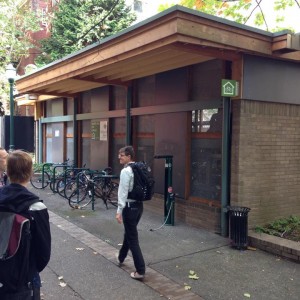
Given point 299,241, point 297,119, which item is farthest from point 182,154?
point 299,241

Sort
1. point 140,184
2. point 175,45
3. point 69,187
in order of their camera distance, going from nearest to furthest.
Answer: point 140,184 < point 175,45 < point 69,187

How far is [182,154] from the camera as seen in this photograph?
752cm

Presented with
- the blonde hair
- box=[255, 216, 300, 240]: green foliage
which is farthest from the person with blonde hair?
box=[255, 216, 300, 240]: green foliage

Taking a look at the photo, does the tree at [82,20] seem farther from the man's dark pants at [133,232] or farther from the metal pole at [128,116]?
the man's dark pants at [133,232]

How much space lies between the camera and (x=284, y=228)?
6.38m

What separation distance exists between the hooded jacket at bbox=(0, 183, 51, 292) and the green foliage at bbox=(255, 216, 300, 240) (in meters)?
4.71

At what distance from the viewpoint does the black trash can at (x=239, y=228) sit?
5812 mm

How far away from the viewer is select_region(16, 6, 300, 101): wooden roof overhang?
512cm

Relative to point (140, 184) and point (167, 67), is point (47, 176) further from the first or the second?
point (140, 184)

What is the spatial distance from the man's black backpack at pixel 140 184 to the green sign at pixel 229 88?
227 centimetres

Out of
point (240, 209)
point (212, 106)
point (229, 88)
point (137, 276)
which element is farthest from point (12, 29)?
point (137, 276)

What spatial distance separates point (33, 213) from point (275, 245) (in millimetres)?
4348

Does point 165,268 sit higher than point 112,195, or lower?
lower

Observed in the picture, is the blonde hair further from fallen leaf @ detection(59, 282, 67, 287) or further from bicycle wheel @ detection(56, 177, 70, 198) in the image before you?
bicycle wheel @ detection(56, 177, 70, 198)
